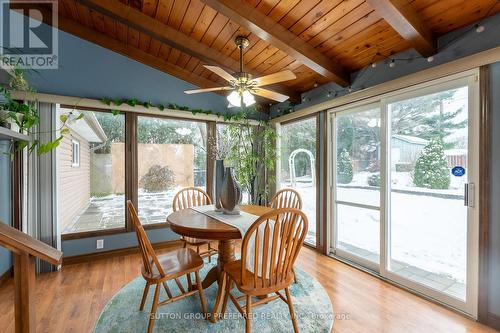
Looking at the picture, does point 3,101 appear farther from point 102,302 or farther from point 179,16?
point 102,302

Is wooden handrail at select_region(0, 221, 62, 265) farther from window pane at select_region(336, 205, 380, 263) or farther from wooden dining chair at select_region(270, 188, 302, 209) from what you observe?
window pane at select_region(336, 205, 380, 263)

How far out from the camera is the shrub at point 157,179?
3.66 m

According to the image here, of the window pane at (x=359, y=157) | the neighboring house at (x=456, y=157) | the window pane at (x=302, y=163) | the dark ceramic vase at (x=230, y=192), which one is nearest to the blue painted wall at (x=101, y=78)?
the window pane at (x=302, y=163)

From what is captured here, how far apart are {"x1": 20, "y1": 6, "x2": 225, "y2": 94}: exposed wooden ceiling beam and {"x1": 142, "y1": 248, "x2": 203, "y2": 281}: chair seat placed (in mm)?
2854

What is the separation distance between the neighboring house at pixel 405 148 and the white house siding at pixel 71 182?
162 inches

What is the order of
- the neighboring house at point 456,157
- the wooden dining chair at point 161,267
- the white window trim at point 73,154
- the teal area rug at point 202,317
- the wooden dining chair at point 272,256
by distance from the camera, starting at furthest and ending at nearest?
the white window trim at point 73,154
the neighboring house at point 456,157
the teal area rug at point 202,317
the wooden dining chair at point 161,267
the wooden dining chair at point 272,256

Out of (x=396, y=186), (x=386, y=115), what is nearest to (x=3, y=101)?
(x=386, y=115)

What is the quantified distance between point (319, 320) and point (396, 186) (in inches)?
66.1

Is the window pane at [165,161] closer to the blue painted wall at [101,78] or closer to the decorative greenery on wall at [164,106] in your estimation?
the decorative greenery on wall at [164,106]

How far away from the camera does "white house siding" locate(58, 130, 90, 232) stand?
314 centimetres

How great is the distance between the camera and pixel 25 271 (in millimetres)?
864

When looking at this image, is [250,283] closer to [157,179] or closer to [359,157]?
[359,157]

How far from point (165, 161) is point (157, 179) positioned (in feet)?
1.04

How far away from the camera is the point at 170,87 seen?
12.4 ft
